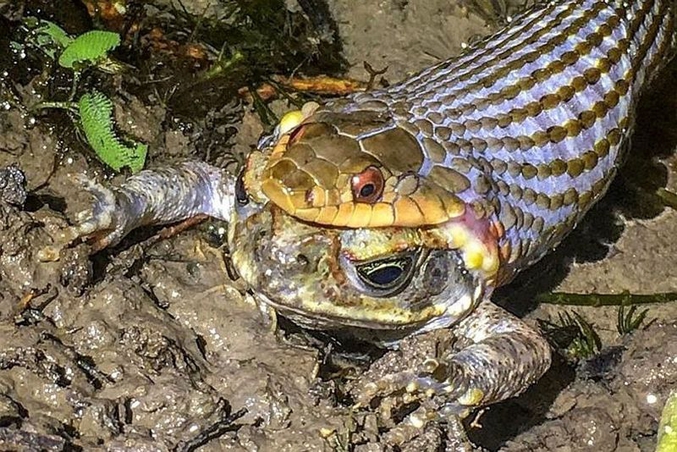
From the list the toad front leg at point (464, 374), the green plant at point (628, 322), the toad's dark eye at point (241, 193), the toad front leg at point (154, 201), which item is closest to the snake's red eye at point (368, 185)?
the toad's dark eye at point (241, 193)

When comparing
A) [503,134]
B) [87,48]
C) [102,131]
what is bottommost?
[102,131]

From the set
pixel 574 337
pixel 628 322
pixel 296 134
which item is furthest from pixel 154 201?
pixel 628 322

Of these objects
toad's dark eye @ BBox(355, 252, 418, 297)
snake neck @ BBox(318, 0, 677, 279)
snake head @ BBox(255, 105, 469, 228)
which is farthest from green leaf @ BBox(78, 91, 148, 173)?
toad's dark eye @ BBox(355, 252, 418, 297)

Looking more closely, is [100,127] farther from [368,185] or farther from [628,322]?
[628,322]

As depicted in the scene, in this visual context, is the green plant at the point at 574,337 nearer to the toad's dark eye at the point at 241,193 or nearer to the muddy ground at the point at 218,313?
the muddy ground at the point at 218,313

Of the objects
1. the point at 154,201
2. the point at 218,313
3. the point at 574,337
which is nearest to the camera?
the point at 218,313

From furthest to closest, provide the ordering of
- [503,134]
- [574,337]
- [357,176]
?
[574,337]
[503,134]
[357,176]
